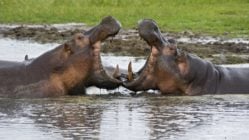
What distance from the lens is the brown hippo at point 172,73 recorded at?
11633mm

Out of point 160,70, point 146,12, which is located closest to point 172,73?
point 160,70

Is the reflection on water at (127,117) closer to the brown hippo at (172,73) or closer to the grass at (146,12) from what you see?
the brown hippo at (172,73)

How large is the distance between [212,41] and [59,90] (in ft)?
30.0

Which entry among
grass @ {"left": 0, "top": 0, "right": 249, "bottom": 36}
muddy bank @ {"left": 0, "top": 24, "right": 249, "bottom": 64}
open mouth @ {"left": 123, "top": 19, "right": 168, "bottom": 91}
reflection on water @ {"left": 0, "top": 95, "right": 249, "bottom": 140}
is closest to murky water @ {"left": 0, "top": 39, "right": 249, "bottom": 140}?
reflection on water @ {"left": 0, "top": 95, "right": 249, "bottom": 140}

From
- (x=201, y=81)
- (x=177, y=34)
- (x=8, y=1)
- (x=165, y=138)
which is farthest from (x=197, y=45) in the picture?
(x=8, y=1)

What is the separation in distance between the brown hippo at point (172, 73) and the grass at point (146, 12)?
10.1m

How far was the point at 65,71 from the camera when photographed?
11.6 metres

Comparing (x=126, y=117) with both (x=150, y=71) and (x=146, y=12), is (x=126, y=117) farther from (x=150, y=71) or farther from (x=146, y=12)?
(x=146, y=12)

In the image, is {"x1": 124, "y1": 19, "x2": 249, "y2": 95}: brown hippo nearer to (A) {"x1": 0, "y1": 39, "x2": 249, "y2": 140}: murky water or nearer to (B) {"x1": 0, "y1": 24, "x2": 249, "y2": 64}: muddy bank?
(A) {"x1": 0, "y1": 39, "x2": 249, "y2": 140}: murky water

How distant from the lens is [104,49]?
1814cm

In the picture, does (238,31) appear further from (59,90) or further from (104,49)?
(59,90)

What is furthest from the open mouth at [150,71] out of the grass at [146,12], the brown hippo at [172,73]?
the grass at [146,12]

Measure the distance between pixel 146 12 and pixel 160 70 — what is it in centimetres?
1676

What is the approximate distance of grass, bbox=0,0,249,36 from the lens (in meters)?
24.4
